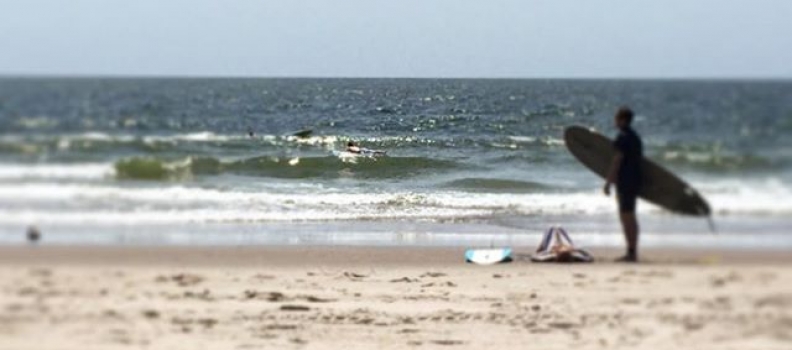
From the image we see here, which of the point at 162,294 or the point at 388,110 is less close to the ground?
the point at 388,110

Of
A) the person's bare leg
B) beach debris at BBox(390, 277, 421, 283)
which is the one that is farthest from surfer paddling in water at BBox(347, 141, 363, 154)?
the person's bare leg

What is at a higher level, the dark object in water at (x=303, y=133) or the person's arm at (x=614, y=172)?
the dark object in water at (x=303, y=133)

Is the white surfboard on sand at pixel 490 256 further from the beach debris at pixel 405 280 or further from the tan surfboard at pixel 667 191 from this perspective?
the tan surfboard at pixel 667 191

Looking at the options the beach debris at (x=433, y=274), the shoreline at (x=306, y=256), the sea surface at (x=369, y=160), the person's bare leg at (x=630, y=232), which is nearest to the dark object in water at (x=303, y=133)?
the sea surface at (x=369, y=160)

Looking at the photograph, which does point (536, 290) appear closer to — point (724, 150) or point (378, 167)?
point (378, 167)

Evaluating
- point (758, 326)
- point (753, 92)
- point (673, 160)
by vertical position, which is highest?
point (753, 92)

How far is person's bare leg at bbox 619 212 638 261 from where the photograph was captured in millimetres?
1747

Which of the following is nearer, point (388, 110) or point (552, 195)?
point (552, 195)

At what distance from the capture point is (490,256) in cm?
311

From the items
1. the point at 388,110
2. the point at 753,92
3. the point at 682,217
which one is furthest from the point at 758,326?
the point at 388,110

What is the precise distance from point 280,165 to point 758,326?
161 centimetres

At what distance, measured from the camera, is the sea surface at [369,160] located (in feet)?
5.74

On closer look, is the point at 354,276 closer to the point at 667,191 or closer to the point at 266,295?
the point at 266,295

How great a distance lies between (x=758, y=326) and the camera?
1.81 m
